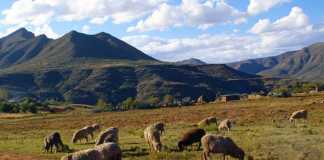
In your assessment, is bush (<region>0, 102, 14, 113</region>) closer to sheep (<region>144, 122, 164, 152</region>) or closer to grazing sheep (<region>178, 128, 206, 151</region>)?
sheep (<region>144, 122, 164, 152</region>)

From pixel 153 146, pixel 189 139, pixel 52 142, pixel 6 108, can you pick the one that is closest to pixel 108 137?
pixel 153 146

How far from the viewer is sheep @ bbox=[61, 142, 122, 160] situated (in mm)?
25828


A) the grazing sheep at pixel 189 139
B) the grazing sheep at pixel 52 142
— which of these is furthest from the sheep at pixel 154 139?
the grazing sheep at pixel 52 142

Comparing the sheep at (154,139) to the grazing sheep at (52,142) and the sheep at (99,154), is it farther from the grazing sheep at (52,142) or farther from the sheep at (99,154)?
the grazing sheep at (52,142)

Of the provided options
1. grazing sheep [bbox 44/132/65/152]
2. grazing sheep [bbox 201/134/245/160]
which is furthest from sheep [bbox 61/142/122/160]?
grazing sheep [bbox 44/132/65/152]

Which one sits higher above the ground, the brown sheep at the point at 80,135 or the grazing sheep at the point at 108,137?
the grazing sheep at the point at 108,137

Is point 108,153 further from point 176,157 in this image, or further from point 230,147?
point 230,147

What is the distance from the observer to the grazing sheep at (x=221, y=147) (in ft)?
91.5

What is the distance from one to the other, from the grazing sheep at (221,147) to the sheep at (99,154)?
4994 millimetres

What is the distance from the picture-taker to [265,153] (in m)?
29.8

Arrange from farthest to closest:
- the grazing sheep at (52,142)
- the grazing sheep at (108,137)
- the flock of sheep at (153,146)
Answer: the grazing sheep at (52,142) < the grazing sheep at (108,137) < the flock of sheep at (153,146)

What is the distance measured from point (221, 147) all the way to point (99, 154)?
6.86 m

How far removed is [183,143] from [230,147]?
20.6 feet

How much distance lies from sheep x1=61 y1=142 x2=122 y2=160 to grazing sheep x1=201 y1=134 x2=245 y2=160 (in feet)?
16.4
